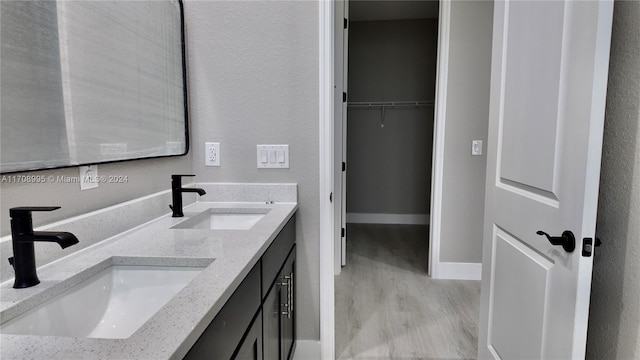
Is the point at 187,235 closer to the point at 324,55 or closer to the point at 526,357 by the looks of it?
the point at 324,55

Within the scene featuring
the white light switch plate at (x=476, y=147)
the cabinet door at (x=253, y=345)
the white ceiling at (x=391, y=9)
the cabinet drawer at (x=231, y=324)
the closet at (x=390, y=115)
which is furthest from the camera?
the closet at (x=390, y=115)

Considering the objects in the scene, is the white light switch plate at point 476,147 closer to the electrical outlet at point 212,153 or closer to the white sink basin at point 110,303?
the electrical outlet at point 212,153

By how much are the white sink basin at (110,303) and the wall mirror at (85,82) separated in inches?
12.9

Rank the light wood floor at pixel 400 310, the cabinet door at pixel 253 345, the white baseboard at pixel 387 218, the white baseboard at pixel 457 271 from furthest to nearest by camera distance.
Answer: the white baseboard at pixel 387 218, the white baseboard at pixel 457 271, the light wood floor at pixel 400 310, the cabinet door at pixel 253 345

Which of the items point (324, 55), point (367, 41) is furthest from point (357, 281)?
point (367, 41)

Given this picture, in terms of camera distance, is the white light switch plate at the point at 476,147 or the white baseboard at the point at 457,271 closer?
the white light switch plate at the point at 476,147

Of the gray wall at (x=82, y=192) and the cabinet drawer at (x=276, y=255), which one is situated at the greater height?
the gray wall at (x=82, y=192)

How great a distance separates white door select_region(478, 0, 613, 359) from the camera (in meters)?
1.08

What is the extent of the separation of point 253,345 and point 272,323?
0.90 ft

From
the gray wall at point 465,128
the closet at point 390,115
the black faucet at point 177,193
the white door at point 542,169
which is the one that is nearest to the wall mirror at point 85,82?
the black faucet at point 177,193

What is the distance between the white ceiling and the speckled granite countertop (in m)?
3.32

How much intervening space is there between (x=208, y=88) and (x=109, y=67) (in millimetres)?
648

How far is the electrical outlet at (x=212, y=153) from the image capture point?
1.88m

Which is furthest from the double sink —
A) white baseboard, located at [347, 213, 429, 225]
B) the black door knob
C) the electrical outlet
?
white baseboard, located at [347, 213, 429, 225]
